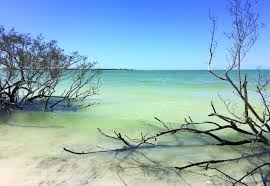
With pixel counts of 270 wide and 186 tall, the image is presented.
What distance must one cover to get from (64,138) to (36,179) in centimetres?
268

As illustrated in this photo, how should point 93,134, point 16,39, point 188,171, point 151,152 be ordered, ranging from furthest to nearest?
point 16,39, point 93,134, point 151,152, point 188,171

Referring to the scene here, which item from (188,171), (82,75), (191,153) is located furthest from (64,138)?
(82,75)

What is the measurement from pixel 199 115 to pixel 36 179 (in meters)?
7.67

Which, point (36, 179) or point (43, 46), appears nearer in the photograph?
point (36, 179)

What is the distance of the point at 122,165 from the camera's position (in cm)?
633

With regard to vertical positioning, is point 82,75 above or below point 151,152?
above

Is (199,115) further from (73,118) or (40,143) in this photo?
(40,143)

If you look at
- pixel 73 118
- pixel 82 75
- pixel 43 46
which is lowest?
pixel 73 118

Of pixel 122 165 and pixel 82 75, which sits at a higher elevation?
pixel 82 75

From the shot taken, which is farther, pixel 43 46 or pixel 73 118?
pixel 43 46

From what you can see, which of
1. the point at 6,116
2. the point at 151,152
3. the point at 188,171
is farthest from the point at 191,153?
the point at 6,116

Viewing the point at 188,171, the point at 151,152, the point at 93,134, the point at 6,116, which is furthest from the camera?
the point at 6,116

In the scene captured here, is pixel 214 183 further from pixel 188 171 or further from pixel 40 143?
pixel 40 143

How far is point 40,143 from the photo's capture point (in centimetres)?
789
